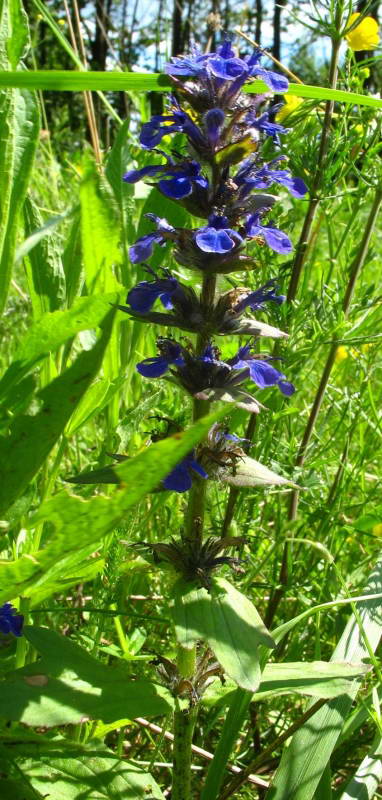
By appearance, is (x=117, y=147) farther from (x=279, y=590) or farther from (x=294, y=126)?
(x=279, y=590)

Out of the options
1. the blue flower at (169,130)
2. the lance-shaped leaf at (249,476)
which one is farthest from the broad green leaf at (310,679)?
the blue flower at (169,130)

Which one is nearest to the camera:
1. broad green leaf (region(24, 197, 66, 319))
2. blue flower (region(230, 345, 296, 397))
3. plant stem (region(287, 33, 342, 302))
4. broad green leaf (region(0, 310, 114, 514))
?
broad green leaf (region(0, 310, 114, 514))

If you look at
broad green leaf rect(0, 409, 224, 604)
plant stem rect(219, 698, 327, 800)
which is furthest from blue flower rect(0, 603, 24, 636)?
plant stem rect(219, 698, 327, 800)

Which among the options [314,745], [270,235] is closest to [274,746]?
[314,745]

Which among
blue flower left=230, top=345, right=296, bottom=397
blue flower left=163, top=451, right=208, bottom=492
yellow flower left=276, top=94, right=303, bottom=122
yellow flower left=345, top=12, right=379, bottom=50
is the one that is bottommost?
blue flower left=163, top=451, right=208, bottom=492

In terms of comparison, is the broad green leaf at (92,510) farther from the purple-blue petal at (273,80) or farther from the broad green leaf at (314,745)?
the purple-blue petal at (273,80)

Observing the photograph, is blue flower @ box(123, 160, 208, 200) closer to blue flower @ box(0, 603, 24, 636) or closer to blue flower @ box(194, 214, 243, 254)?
blue flower @ box(194, 214, 243, 254)
